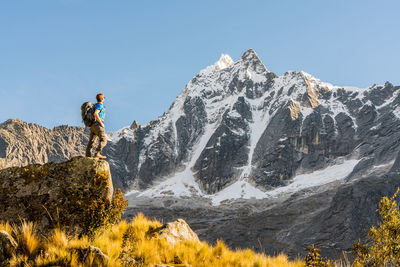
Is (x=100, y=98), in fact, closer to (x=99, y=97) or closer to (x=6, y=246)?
(x=99, y=97)

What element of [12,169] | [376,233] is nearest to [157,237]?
[12,169]

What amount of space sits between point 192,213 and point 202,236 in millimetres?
52722

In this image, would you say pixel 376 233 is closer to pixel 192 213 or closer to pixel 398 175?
pixel 398 175

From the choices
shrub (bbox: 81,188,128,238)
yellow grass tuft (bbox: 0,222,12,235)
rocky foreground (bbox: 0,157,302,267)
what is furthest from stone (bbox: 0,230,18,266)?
shrub (bbox: 81,188,128,238)

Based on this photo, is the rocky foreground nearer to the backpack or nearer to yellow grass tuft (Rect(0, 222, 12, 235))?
yellow grass tuft (Rect(0, 222, 12, 235))

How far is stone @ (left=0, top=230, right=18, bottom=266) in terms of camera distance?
18.3ft

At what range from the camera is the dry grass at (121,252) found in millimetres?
5688

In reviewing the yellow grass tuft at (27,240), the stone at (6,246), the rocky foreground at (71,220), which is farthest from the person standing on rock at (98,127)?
the stone at (6,246)

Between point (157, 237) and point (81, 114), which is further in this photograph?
point (81, 114)

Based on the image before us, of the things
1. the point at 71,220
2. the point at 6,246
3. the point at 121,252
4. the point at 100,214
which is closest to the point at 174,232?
the point at 100,214

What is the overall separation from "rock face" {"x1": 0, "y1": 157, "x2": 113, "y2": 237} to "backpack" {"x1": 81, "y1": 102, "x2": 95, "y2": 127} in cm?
174

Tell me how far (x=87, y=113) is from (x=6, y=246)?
4.17m

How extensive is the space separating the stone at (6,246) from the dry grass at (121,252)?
138mm

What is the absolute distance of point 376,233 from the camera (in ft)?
27.4
